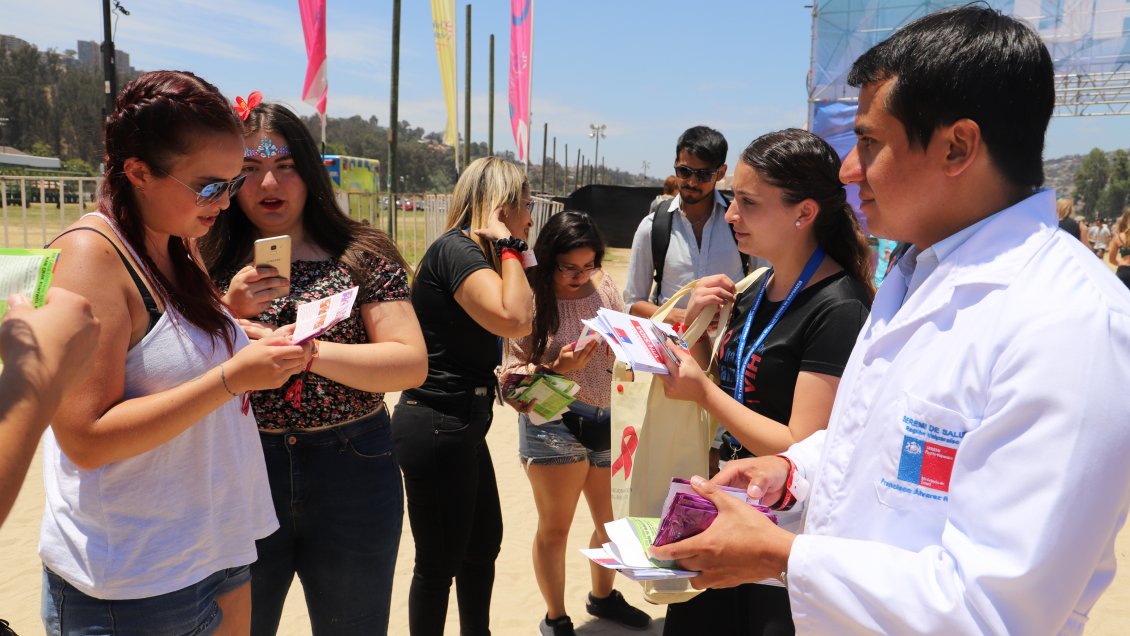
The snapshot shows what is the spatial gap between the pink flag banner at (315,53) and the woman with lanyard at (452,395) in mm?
9303

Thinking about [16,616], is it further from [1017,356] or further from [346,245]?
[1017,356]

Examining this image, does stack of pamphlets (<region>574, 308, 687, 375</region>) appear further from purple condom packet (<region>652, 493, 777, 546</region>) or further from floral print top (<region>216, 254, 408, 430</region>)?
floral print top (<region>216, 254, 408, 430</region>)

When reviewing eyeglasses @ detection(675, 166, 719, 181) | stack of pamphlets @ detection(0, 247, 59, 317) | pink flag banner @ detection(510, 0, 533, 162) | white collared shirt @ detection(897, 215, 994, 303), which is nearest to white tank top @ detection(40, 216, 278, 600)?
stack of pamphlets @ detection(0, 247, 59, 317)

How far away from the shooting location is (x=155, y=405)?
1.56 meters

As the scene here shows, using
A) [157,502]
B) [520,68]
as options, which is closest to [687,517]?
[157,502]

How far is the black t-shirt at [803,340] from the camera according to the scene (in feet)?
6.66

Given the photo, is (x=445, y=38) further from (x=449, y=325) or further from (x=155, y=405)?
(x=155, y=405)

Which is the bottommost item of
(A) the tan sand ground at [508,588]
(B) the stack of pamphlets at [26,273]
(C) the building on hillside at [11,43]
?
(A) the tan sand ground at [508,588]

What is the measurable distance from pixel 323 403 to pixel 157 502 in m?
0.66

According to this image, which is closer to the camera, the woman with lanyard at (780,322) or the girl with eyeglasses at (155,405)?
the girl with eyeglasses at (155,405)

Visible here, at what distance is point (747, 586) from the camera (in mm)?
2160

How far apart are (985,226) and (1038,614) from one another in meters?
0.58

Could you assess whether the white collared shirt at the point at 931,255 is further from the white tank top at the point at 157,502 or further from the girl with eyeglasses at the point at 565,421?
the girl with eyeglasses at the point at 565,421

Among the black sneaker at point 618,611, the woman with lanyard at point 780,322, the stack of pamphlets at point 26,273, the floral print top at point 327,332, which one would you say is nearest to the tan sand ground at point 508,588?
the black sneaker at point 618,611
